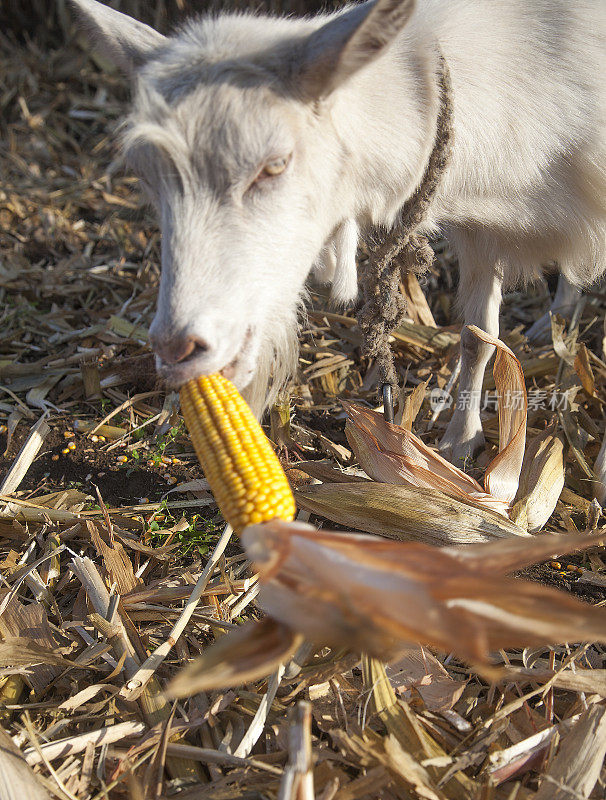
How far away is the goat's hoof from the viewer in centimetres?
313

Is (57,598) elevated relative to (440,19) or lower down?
lower down

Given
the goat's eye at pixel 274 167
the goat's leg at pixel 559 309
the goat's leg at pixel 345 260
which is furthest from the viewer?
the goat's leg at pixel 559 309

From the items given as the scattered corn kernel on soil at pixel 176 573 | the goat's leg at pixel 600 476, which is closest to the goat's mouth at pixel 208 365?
the scattered corn kernel on soil at pixel 176 573

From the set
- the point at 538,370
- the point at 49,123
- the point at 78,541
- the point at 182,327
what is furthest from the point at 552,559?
the point at 49,123

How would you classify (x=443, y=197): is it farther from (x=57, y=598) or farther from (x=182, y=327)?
(x=57, y=598)

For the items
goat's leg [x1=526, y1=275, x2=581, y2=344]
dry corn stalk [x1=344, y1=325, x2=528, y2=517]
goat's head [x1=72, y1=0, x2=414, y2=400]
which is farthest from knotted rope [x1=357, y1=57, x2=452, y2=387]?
goat's leg [x1=526, y1=275, x2=581, y2=344]

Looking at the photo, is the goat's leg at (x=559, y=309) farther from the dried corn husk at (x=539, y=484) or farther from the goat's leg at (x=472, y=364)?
the dried corn husk at (x=539, y=484)

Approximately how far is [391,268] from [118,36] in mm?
1311

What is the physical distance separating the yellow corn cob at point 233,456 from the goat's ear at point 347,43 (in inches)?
36.4

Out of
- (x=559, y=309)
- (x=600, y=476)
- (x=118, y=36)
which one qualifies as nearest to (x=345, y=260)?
(x=118, y=36)

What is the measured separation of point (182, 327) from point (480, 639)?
3.58 feet

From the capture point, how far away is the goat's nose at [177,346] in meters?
1.79

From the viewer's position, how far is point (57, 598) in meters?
2.33

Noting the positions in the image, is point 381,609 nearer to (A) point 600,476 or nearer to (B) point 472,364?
(A) point 600,476
